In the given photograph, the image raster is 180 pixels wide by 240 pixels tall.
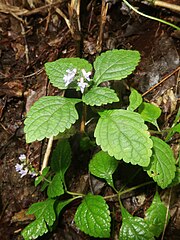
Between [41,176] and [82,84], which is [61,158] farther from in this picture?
[82,84]

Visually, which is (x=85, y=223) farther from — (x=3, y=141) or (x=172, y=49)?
(x=172, y=49)

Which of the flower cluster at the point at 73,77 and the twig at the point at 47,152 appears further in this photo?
the twig at the point at 47,152

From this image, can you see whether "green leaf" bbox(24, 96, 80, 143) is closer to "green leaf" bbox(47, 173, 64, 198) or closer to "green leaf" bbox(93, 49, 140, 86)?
"green leaf" bbox(93, 49, 140, 86)

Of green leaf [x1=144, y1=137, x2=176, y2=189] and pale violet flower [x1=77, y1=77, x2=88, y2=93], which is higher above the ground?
pale violet flower [x1=77, y1=77, x2=88, y2=93]

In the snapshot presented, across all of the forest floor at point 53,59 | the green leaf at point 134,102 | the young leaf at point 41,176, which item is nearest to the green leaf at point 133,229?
the forest floor at point 53,59

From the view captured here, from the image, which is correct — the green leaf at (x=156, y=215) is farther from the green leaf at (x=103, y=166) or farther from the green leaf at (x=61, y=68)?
the green leaf at (x=61, y=68)

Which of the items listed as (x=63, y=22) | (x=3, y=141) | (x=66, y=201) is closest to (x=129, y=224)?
(x=66, y=201)

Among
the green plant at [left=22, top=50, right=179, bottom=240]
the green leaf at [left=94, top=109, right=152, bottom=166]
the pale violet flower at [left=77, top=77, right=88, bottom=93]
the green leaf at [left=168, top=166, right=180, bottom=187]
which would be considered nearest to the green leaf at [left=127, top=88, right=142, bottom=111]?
the green plant at [left=22, top=50, right=179, bottom=240]
